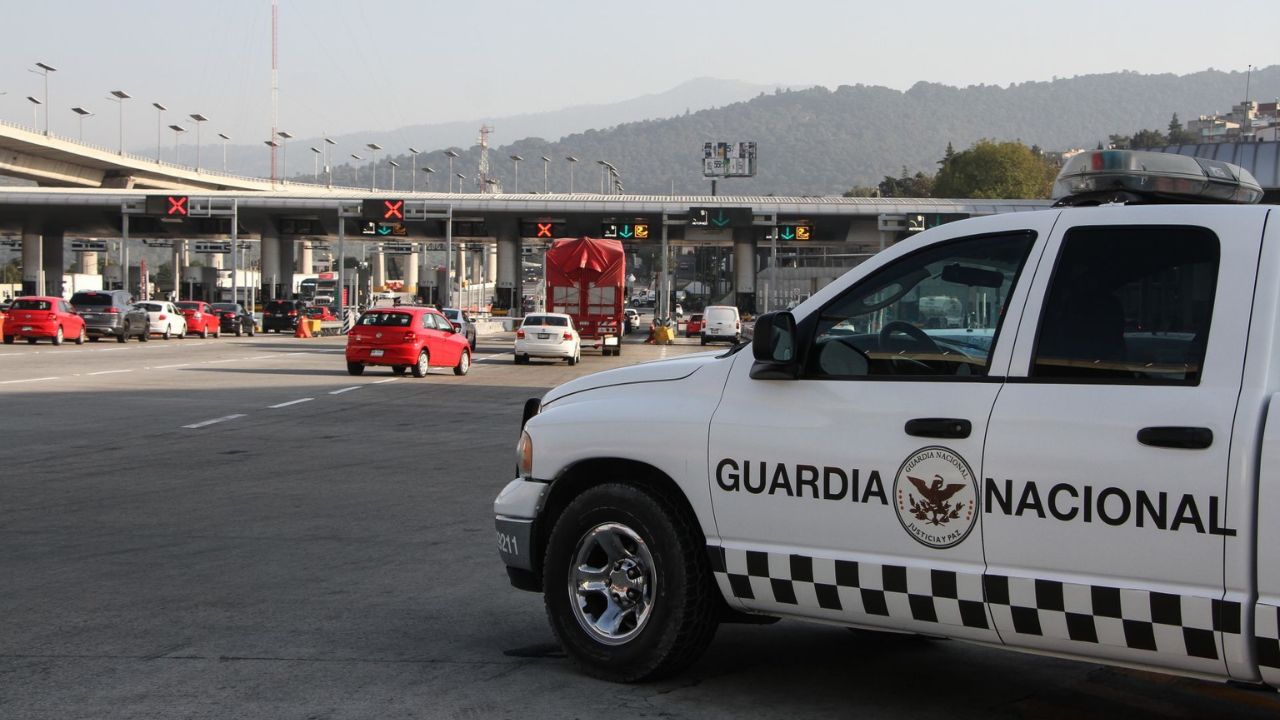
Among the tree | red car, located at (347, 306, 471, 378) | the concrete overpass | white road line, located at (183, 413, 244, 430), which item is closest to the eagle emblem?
white road line, located at (183, 413, 244, 430)

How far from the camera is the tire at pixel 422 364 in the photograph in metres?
33.5

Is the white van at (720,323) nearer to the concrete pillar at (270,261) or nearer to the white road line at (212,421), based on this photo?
the concrete pillar at (270,261)

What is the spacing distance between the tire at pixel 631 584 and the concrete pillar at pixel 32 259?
103m

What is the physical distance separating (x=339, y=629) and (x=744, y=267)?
88.0 m

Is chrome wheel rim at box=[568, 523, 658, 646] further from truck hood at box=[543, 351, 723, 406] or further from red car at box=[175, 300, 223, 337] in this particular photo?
red car at box=[175, 300, 223, 337]

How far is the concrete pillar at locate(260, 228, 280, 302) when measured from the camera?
9650cm

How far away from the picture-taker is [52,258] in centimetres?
10419

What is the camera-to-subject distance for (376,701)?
5859mm

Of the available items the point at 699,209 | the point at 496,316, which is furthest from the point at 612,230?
the point at 496,316

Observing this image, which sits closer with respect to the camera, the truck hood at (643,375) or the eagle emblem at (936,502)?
the eagle emblem at (936,502)

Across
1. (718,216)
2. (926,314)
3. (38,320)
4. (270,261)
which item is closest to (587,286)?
(38,320)

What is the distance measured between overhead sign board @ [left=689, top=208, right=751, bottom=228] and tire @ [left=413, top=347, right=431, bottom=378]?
157 ft

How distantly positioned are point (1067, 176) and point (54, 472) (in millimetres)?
10694

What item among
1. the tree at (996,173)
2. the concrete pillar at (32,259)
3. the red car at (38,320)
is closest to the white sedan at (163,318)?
the red car at (38,320)
